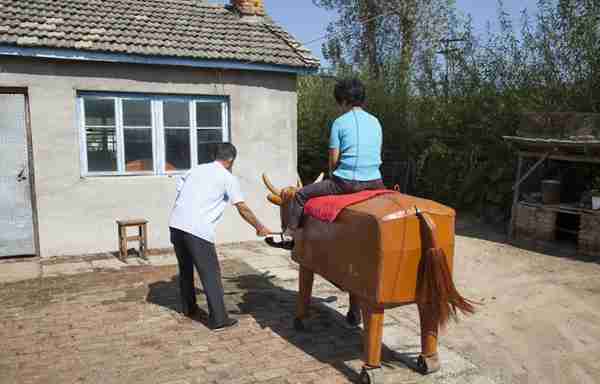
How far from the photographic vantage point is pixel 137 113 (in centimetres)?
875

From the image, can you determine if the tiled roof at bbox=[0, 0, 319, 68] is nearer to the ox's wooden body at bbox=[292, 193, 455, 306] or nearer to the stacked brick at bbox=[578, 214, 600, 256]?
the stacked brick at bbox=[578, 214, 600, 256]

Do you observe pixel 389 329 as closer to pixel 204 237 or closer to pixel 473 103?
pixel 204 237

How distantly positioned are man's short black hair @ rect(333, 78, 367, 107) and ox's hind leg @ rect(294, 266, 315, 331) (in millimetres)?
1624

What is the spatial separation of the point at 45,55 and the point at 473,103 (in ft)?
29.3

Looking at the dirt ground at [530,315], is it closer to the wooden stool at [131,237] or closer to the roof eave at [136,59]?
the roof eave at [136,59]

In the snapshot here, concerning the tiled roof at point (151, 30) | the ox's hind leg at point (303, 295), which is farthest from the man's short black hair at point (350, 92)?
the tiled roof at point (151, 30)

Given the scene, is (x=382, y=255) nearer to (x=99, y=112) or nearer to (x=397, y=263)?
(x=397, y=263)

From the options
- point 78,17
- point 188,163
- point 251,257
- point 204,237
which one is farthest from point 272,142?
point 204,237

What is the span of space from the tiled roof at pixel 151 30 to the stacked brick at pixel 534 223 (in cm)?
472

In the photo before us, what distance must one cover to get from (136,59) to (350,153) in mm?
5181

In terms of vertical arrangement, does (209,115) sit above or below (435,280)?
above

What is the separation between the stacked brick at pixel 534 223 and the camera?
9416 mm

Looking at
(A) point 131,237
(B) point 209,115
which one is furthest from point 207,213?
(B) point 209,115

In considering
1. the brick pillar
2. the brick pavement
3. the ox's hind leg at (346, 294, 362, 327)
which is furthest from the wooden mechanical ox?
the brick pillar
